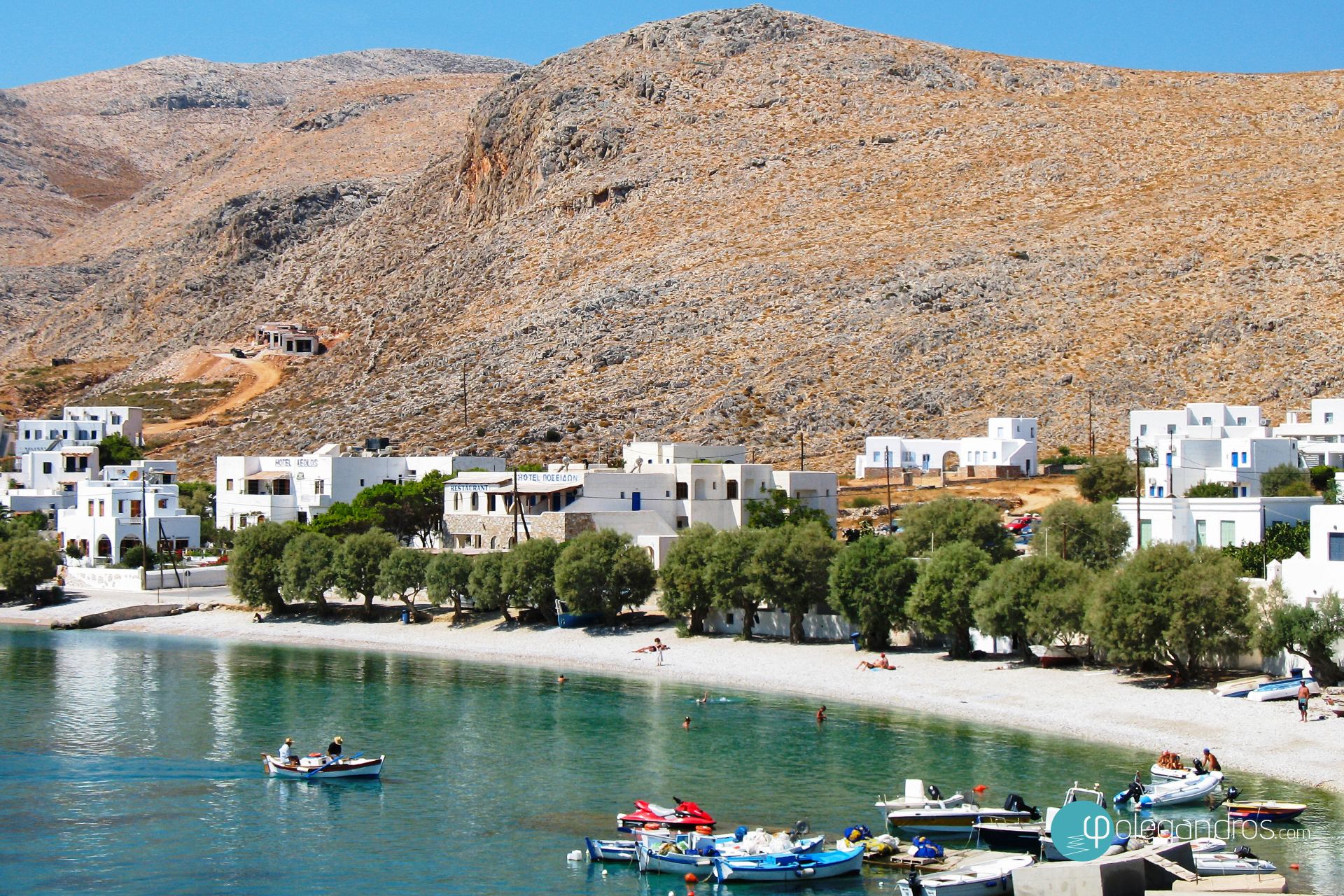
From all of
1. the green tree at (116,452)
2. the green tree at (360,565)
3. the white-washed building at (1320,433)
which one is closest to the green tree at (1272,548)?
the white-washed building at (1320,433)

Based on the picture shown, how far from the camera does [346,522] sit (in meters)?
84.3

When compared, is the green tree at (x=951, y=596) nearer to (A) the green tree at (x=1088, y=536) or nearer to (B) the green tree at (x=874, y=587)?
(B) the green tree at (x=874, y=587)

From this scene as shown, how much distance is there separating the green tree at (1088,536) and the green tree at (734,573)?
11754 millimetres

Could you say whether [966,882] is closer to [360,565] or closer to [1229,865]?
[1229,865]

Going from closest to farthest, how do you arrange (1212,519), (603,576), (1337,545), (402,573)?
(1337,545), (1212,519), (603,576), (402,573)

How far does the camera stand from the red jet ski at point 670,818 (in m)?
36.5

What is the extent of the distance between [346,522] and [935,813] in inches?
2098

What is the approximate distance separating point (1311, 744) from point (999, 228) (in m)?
83.1

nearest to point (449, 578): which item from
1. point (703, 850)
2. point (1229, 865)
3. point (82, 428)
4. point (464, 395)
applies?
point (703, 850)

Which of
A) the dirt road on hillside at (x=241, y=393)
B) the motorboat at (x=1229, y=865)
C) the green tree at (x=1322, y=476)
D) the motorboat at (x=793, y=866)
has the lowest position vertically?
the motorboat at (x=793, y=866)

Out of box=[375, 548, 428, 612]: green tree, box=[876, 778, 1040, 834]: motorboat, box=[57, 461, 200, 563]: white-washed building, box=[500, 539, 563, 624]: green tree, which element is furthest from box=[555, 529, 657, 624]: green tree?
box=[57, 461, 200, 563]: white-washed building

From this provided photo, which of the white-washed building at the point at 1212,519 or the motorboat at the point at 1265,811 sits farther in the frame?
the white-washed building at the point at 1212,519

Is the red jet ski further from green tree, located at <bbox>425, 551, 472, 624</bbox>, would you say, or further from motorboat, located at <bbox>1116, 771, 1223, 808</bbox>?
green tree, located at <bbox>425, 551, 472, 624</bbox>

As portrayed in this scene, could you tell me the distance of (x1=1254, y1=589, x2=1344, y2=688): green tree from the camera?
46.5m
